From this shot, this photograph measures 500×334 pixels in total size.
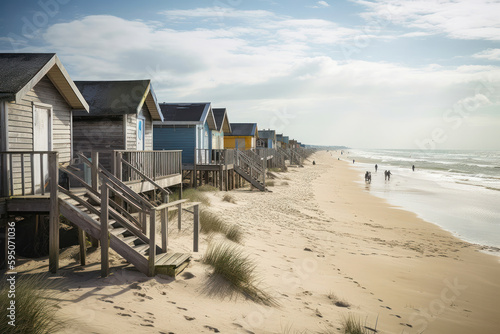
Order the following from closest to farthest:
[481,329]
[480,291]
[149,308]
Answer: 1. [149,308]
2. [481,329]
3. [480,291]

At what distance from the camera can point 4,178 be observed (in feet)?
26.7

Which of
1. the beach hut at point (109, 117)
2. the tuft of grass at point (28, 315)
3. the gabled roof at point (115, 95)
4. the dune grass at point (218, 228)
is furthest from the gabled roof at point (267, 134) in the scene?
the tuft of grass at point (28, 315)

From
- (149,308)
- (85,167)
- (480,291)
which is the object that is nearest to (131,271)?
(149,308)

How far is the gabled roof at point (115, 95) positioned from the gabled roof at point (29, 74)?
3.95 metres

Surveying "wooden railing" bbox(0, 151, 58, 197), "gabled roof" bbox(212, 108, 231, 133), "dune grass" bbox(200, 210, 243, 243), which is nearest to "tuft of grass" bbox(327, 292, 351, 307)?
"dune grass" bbox(200, 210, 243, 243)

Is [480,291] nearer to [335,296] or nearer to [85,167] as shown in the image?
[335,296]

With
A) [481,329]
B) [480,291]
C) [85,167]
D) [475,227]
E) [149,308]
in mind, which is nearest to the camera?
[149,308]

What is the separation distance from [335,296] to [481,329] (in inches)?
106

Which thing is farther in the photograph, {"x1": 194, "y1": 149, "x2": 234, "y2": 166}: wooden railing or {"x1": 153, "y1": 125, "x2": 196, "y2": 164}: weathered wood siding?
{"x1": 153, "y1": 125, "x2": 196, "y2": 164}: weathered wood siding

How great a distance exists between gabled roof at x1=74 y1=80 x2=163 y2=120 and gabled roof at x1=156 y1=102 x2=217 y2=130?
23.5ft

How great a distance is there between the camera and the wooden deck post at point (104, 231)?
7.04 meters

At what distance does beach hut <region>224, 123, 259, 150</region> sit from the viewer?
140ft

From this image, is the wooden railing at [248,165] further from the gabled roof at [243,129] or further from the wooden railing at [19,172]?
the wooden railing at [19,172]

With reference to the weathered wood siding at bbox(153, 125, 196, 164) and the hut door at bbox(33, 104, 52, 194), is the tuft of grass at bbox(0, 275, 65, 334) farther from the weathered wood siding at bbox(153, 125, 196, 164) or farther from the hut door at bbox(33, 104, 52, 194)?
the weathered wood siding at bbox(153, 125, 196, 164)
